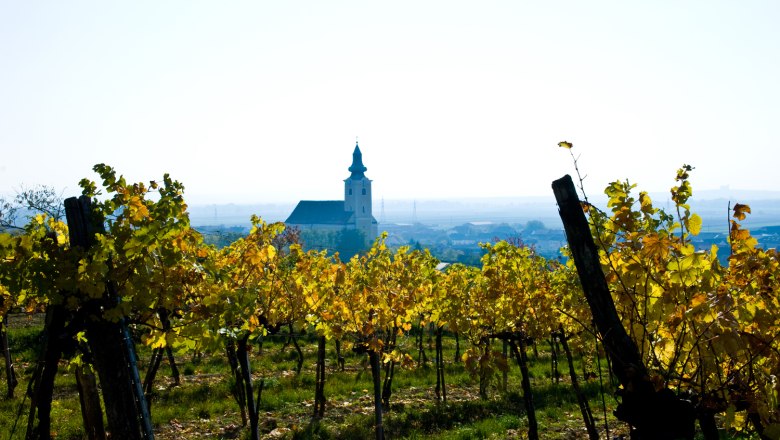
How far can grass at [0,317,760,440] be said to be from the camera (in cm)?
1038

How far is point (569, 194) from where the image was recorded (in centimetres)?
383

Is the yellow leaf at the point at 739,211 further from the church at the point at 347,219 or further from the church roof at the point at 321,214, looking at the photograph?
A: the church roof at the point at 321,214

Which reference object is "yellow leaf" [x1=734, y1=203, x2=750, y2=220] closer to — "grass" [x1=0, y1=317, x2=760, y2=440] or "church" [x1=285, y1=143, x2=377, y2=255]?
"grass" [x1=0, y1=317, x2=760, y2=440]

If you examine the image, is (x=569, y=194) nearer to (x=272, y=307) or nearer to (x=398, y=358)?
(x=398, y=358)

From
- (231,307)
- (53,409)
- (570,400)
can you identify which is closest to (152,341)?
(231,307)

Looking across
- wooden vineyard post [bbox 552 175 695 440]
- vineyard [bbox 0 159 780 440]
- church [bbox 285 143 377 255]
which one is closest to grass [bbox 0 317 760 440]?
vineyard [bbox 0 159 780 440]

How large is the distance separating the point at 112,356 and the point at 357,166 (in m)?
118

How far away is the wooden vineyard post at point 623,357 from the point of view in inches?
142

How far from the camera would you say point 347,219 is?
124m

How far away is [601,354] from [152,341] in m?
4.04

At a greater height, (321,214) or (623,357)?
(321,214)

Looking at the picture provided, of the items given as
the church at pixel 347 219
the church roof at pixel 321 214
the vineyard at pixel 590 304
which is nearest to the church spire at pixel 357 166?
the church at pixel 347 219

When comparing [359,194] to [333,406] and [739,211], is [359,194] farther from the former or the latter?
[739,211]

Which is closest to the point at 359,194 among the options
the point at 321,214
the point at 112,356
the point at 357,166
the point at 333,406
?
the point at 357,166
